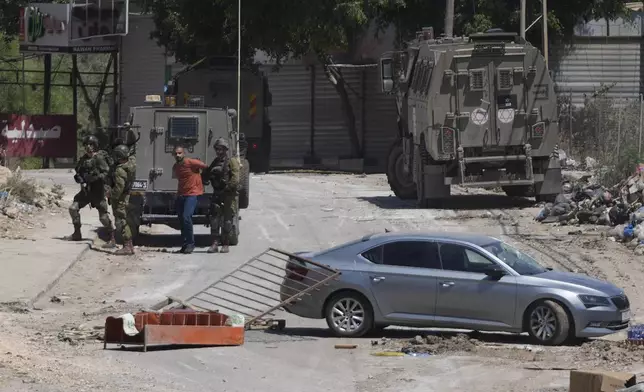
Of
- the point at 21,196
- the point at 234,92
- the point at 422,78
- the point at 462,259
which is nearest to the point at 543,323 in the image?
the point at 462,259

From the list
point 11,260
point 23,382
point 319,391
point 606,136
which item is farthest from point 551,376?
point 606,136

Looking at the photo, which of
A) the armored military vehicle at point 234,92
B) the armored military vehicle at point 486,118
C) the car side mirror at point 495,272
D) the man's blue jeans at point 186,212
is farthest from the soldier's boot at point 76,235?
the armored military vehicle at point 234,92

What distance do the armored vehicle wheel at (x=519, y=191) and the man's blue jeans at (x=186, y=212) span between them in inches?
354

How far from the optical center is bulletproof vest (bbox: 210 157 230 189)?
2047 cm

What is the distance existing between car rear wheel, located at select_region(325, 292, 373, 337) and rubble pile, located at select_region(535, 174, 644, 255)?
8.67 metres

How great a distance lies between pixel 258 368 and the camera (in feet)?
39.8

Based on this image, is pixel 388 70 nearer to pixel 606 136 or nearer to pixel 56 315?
pixel 606 136

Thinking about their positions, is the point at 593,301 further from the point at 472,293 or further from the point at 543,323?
the point at 472,293

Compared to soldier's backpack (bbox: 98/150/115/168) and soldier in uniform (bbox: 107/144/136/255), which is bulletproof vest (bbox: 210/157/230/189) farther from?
soldier's backpack (bbox: 98/150/115/168)

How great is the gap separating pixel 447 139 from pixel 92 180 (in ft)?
27.0

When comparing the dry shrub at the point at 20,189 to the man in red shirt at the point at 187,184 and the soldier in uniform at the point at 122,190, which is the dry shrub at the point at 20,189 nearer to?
the soldier in uniform at the point at 122,190

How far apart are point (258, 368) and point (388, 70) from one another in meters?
17.7

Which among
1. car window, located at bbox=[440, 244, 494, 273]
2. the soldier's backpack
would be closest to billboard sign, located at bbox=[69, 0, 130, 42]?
the soldier's backpack

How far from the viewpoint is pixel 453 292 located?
45.4ft
